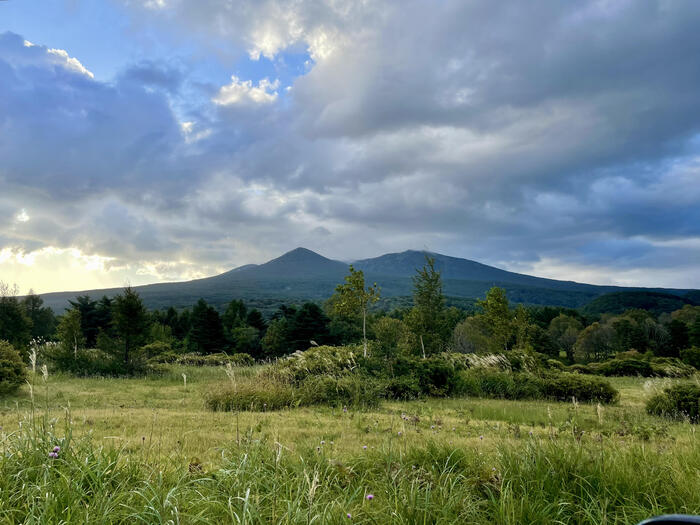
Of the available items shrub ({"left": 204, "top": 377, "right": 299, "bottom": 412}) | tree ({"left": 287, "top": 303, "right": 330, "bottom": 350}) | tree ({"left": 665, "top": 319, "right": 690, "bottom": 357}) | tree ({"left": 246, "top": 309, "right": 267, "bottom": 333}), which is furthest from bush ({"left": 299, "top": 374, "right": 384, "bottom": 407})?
tree ({"left": 665, "top": 319, "right": 690, "bottom": 357})

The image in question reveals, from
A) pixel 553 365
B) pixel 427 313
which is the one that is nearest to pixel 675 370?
pixel 553 365

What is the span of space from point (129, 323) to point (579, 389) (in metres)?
20.9

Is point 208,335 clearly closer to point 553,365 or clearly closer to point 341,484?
Answer: point 553,365

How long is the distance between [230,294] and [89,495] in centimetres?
17476

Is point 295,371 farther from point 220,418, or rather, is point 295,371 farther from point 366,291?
point 366,291

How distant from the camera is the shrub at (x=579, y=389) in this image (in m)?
13.7

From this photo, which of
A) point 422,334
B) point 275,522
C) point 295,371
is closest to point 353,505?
point 275,522

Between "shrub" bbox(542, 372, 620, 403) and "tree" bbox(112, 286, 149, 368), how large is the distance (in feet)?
63.6

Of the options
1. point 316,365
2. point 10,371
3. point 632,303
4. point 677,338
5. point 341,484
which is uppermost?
point 341,484

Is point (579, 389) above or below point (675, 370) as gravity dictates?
above

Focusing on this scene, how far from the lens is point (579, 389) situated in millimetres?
13969

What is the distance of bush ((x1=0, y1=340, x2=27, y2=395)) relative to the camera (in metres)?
13.0

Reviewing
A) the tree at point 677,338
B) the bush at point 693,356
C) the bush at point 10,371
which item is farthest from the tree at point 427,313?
the tree at point 677,338

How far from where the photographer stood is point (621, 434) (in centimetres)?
711
